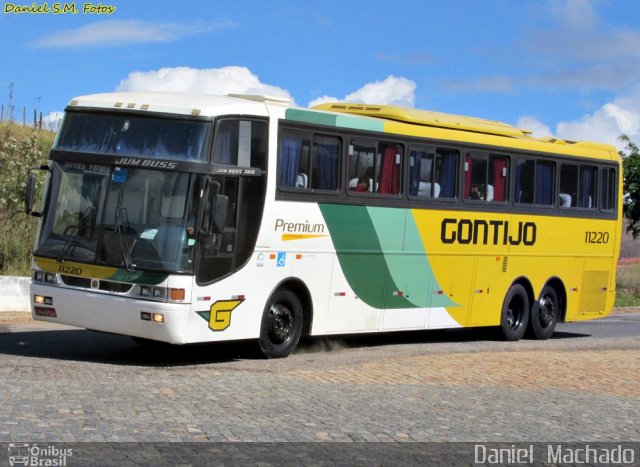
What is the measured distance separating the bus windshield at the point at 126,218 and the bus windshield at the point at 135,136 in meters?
0.25

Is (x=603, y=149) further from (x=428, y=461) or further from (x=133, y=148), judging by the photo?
(x=428, y=461)

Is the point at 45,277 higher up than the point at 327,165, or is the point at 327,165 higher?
the point at 327,165

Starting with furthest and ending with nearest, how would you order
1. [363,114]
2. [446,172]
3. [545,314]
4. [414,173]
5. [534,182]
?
[545,314]
[534,182]
[446,172]
[363,114]
[414,173]

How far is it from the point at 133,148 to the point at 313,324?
148 inches

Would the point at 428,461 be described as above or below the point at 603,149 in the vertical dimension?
below

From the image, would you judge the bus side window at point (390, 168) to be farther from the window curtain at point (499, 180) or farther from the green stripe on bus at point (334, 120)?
the window curtain at point (499, 180)

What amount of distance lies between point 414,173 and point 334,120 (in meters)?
2.12

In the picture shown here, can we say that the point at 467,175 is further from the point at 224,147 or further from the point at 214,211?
the point at 214,211

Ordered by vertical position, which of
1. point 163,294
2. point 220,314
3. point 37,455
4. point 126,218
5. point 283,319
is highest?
point 126,218

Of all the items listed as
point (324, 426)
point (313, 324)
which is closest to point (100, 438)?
point (324, 426)

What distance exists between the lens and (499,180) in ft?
66.6

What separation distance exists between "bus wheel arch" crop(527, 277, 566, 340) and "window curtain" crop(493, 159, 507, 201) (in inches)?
94.4

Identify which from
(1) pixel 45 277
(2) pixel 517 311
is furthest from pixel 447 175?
(1) pixel 45 277

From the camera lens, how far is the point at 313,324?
16500 millimetres
